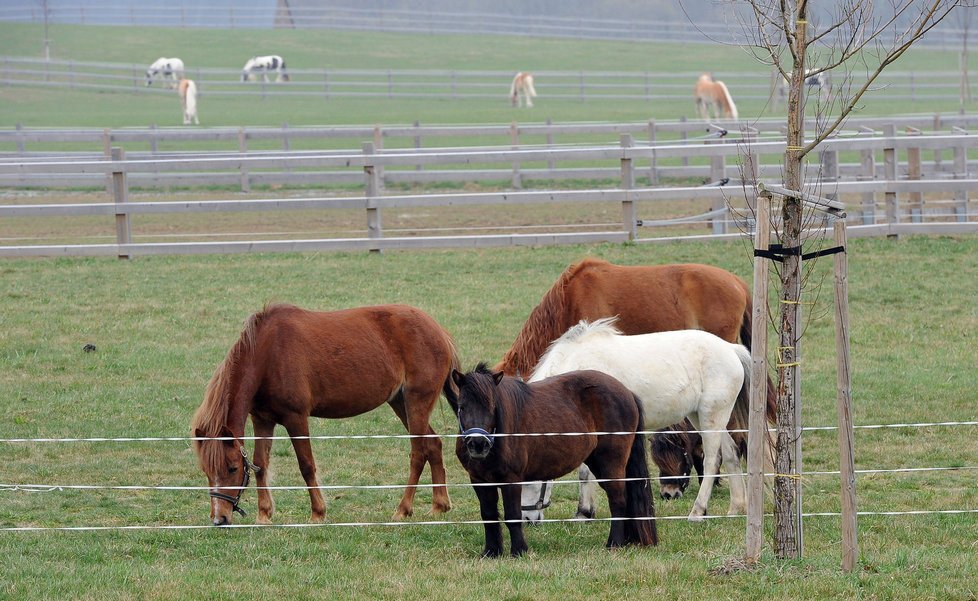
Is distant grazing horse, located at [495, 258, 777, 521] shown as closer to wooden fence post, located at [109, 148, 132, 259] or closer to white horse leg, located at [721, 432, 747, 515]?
white horse leg, located at [721, 432, 747, 515]

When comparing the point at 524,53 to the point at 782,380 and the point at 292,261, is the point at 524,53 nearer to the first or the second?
the point at 292,261

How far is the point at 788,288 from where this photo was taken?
18.7ft

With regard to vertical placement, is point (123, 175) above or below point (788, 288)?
above

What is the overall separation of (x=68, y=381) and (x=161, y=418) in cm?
158

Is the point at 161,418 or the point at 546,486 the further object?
the point at 161,418

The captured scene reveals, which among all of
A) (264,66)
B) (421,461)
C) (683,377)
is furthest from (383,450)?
(264,66)

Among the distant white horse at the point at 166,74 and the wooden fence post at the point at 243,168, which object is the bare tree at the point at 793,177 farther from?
the distant white horse at the point at 166,74

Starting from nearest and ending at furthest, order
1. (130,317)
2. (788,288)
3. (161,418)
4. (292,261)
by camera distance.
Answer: (788,288) → (161,418) → (130,317) → (292,261)

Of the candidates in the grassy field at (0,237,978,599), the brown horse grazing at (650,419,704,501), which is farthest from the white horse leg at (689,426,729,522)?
the brown horse grazing at (650,419,704,501)

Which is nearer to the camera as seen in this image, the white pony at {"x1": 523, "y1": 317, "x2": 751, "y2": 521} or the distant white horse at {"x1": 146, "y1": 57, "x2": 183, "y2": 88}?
the white pony at {"x1": 523, "y1": 317, "x2": 751, "y2": 521}

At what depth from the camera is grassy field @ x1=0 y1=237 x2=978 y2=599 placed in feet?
19.3

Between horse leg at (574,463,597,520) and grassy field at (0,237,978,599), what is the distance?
0.16m

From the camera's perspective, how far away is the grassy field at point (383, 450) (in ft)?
19.3

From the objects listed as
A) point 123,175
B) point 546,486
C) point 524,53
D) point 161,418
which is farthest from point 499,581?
point 524,53
